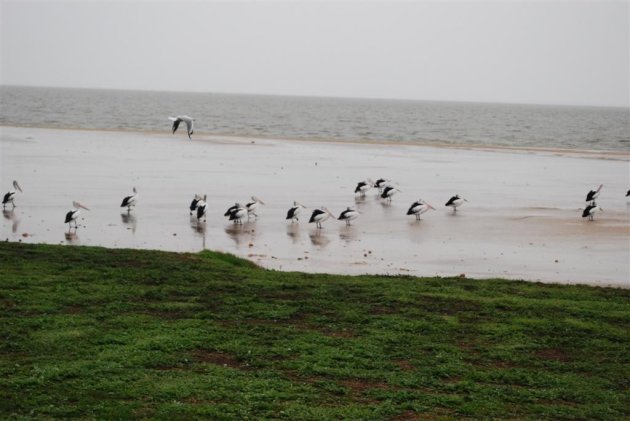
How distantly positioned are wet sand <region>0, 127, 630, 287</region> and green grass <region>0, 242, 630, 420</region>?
381 centimetres

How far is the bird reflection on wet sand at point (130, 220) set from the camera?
71.3 feet

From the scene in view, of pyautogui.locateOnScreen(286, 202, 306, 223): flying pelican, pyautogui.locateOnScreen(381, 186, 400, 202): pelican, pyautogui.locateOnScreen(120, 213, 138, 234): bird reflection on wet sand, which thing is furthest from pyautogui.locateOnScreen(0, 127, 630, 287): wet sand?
pyautogui.locateOnScreen(381, 186, 400, 202): pelican

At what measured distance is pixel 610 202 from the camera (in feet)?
102

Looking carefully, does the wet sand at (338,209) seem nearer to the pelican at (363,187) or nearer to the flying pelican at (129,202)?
the flying pelican at (129,202)

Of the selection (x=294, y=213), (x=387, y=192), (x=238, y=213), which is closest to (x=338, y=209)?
(x=387, y=192)

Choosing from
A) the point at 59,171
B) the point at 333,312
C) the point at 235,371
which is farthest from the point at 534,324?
the point at 59,171

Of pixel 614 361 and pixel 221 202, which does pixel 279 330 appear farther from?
pixel 221 202

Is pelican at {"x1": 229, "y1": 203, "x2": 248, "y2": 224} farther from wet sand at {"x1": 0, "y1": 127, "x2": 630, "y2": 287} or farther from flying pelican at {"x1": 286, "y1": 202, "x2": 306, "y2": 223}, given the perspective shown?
flying pelican at {"x1": 286, "y1": 202, "x2": 306, "y2": 223}

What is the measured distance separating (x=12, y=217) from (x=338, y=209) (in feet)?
34.4

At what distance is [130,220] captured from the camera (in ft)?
75.1

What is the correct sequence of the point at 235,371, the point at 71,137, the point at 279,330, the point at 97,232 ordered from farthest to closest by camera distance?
the point at 71,137, the point at 97,232, the point at 279,330, the point at 235,371

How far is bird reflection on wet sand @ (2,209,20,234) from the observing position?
2087cm

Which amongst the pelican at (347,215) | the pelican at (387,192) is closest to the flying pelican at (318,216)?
the pelican at (347,215)

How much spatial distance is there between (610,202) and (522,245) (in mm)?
11492
